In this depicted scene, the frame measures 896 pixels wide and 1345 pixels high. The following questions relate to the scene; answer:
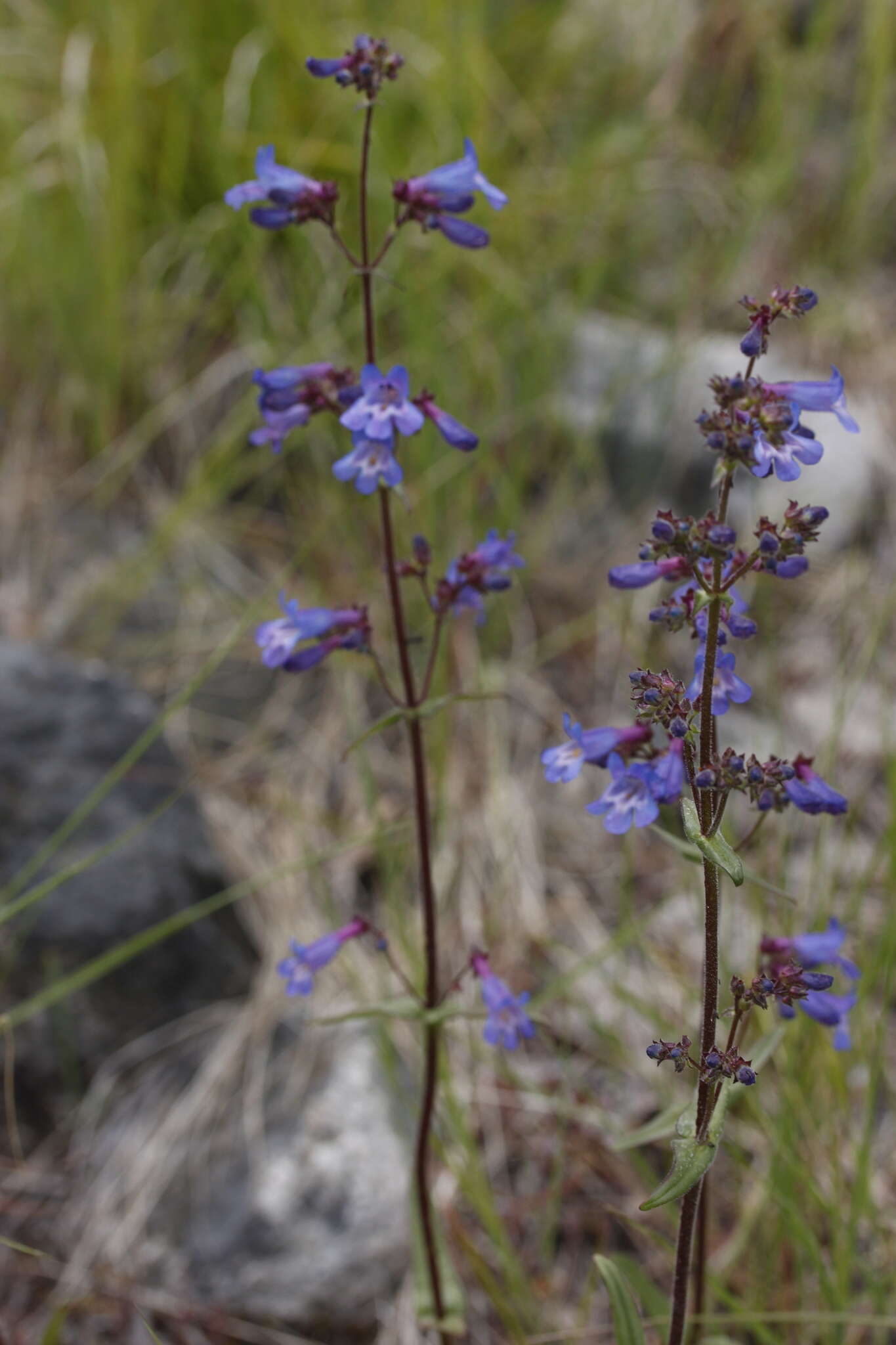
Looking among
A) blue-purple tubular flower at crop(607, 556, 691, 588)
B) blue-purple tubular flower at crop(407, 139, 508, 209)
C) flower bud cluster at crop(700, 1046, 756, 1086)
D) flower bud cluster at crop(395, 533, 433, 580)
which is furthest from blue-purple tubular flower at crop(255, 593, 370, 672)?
flower bud cluster at crop(700, 1046, 756, 1086)

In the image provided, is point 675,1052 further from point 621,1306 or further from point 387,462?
point 387,462

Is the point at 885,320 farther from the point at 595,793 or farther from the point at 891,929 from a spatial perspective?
the point at 891,929

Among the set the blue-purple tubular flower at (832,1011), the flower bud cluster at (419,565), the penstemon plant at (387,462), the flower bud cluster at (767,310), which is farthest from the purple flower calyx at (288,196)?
the blue-purple tubular flower at (832,1011)

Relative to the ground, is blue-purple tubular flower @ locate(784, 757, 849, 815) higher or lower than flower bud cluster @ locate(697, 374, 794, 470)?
lower

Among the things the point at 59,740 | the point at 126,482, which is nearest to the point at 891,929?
the point at 59,740

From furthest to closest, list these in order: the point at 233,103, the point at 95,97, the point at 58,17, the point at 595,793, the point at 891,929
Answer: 1. the point at 58,17
2. the point at 95,97
3. the point at 233,103
4. the point at 595,793
5. the point at 891,929

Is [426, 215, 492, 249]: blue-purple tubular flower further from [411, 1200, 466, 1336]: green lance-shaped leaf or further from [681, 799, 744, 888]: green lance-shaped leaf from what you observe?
[411, 1200, 466, 1336]: green lance-shaped leaf

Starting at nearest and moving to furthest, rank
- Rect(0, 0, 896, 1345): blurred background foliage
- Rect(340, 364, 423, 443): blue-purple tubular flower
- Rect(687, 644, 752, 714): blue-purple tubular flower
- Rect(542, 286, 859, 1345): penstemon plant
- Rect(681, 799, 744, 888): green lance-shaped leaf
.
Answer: Rect(681, 799, 744, 888): green lance-shaped leaf < Rect(542, 286, 859, 1345): penstemon plant < Rect(687, 644, 752, 714): blue-purple tubular flower < Rect(340, 364, 423, 443): blue-purple tubular flower < Rect(0, 0, 896, 1345): blurred background foliage

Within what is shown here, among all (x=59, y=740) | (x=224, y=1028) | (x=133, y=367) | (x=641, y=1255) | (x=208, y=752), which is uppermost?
(x=133, y=367)
